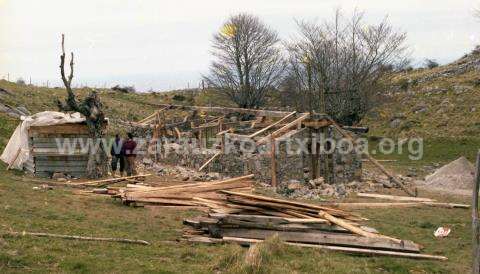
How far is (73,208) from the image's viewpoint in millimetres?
13453

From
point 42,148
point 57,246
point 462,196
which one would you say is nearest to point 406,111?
point 462,196

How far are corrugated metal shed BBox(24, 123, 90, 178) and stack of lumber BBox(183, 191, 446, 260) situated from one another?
1011cm

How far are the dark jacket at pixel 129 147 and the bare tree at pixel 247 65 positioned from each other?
869 inches

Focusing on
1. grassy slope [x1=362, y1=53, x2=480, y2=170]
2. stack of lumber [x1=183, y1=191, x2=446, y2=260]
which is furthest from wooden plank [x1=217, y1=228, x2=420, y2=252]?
grassy slope [x1=362, y1=53, x2=480, y2=170]

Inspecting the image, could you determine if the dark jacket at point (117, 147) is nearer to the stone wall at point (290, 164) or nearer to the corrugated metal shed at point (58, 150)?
the corrugated metal shed at point (58, 150)

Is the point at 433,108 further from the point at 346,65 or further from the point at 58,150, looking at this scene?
the point at 58,150

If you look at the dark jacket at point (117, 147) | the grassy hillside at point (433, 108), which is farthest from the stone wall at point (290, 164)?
the grassy hillside at point (433, 108)

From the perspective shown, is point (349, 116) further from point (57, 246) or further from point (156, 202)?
point (57, 246)

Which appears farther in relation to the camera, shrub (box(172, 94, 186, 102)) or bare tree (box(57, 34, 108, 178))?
shrub (box(172, 94, 186, 102))

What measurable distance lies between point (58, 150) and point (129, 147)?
8.21 ft

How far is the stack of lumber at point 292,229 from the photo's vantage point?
10180 millimetres

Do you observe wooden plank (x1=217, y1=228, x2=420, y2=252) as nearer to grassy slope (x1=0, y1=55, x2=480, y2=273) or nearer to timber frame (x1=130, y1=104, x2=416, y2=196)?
grassy slope (x1=0, y1=55, x2=480, y2=273)

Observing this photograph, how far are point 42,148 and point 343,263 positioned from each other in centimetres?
1374

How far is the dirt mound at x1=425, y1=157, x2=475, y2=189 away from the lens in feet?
71.5
